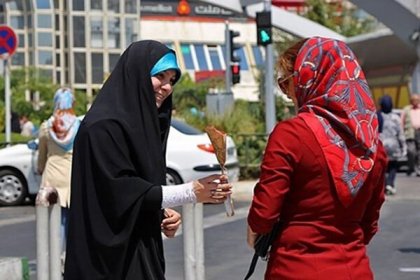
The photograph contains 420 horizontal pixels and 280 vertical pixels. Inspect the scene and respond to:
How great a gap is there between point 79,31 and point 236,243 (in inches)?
2149

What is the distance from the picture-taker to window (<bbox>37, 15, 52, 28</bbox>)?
2811 inches

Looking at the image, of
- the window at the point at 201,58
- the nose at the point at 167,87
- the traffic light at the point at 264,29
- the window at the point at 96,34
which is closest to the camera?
the nose at the point at 167,87

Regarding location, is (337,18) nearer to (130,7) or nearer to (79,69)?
(130,7)

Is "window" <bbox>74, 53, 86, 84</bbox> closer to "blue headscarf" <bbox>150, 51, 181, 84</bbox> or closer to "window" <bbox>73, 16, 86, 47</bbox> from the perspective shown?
"window" <bbox>73, 16, 86, 47</bbox>

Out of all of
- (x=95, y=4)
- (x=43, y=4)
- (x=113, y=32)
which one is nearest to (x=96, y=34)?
(x=113, y=32)

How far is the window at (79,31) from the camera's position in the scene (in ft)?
198

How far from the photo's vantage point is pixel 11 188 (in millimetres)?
18250

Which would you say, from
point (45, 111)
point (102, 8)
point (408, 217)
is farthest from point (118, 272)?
point (102, 8)

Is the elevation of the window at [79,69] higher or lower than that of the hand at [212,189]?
lower

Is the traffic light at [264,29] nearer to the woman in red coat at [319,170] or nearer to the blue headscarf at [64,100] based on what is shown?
the blue headscarf at [64,100]

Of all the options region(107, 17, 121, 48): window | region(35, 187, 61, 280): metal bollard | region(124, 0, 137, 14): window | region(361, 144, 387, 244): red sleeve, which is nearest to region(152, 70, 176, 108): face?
region(361, 144, 387, 244): red sleeve

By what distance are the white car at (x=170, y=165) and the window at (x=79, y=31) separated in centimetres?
4087

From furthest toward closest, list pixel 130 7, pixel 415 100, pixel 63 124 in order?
pixel 130 7
pixel 415 100
pixel 63 124

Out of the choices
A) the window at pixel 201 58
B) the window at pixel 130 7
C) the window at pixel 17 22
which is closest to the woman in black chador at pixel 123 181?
the window at pixel 130 7
